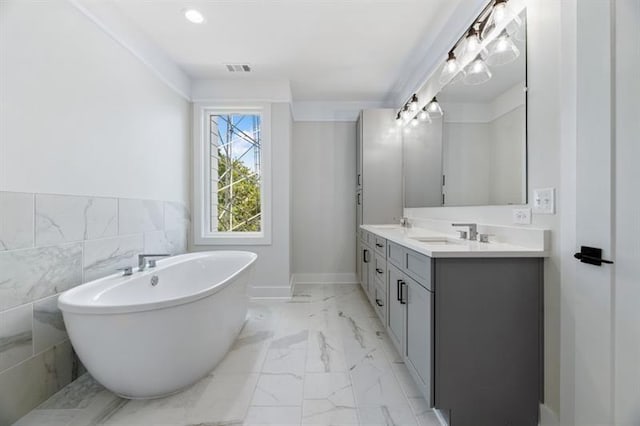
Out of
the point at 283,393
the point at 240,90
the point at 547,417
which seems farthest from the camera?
the point at 240,90

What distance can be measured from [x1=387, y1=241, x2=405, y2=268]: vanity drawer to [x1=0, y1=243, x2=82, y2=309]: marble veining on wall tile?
6.93 feet

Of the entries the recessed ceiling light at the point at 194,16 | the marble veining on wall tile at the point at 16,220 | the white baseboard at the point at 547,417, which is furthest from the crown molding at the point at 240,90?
the white baseboard at the point at 547,417

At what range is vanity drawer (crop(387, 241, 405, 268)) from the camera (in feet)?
6.02

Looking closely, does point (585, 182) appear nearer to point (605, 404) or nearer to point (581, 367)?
point (581, 367)

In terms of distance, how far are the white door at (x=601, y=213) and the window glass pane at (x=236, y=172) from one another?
306 centimetres

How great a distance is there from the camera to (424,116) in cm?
278

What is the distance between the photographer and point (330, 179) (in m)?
4.07

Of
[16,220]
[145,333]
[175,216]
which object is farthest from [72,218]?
[175,216]

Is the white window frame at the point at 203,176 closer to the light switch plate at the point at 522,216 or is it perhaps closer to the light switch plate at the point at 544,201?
the light switch plate at the point at 522,216

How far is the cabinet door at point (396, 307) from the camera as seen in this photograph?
1.81 m

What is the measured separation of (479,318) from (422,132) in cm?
203

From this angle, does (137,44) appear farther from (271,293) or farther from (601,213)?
(601,213)

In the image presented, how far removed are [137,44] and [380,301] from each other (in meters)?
3.04

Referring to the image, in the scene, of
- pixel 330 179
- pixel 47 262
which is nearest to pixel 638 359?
pixel 47 262
